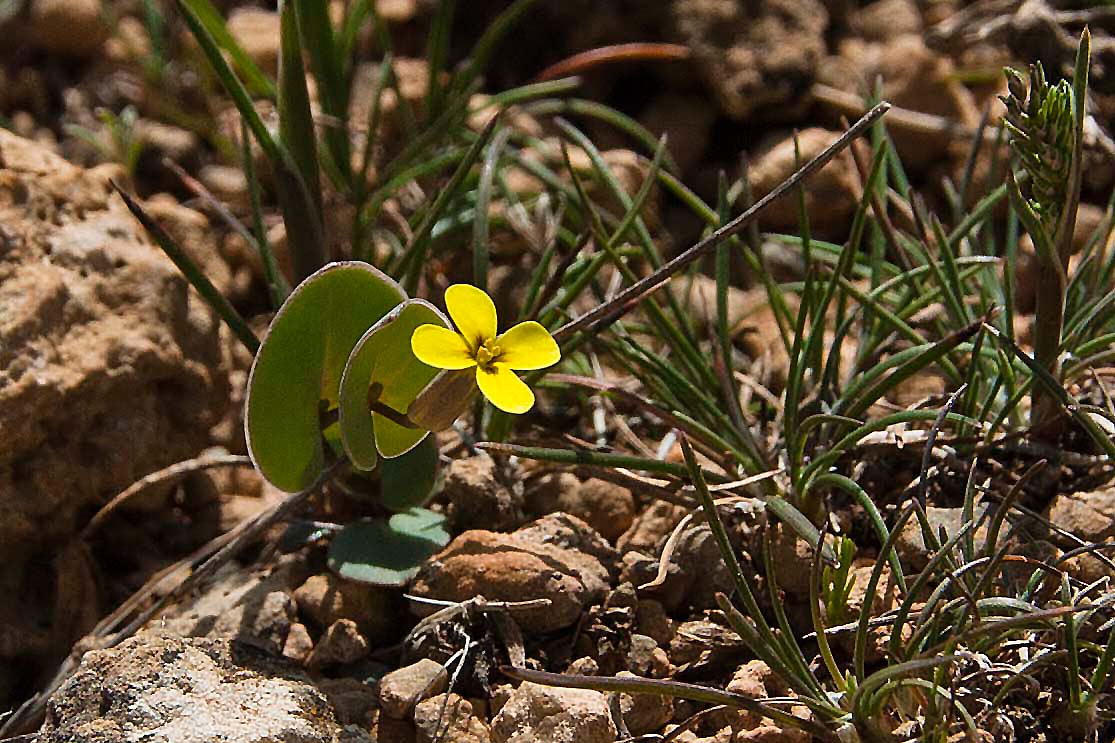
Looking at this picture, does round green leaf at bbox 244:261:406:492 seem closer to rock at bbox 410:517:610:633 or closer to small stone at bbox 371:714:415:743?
rock at bbox 410:517:610:633

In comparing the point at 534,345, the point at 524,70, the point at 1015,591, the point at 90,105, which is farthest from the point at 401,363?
the point at 90,105

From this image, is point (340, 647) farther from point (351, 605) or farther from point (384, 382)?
point (384, 382)

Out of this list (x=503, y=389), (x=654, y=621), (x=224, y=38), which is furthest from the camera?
(x=224, y=38)

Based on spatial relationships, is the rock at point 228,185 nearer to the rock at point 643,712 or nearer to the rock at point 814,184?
the rock at point 814,184

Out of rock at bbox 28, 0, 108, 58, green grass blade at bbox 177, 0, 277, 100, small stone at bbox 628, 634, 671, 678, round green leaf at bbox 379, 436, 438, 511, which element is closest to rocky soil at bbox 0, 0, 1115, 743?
small stone at bbox 628, 634, 671, 678

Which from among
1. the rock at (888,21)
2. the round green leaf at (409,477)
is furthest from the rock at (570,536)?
the rock at (888,21)

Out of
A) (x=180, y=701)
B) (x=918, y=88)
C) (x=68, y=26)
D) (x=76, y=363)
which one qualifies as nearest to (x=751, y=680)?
(x=180, y=701)
